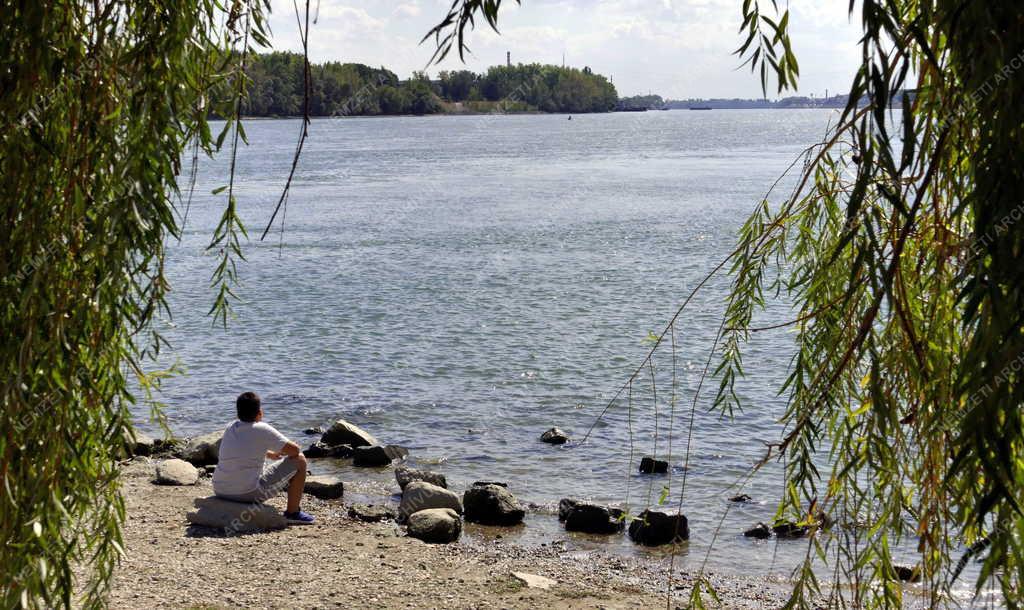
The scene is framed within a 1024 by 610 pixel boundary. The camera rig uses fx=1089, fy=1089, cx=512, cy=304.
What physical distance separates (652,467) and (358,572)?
505 cm

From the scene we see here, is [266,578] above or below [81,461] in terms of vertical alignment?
below

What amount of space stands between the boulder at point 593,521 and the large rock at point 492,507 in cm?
63

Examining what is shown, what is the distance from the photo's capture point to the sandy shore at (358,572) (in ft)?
29.9

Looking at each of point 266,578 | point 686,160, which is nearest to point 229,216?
point 266,578

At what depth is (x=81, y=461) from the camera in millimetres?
4680

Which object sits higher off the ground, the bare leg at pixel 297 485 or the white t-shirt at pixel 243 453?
the white t-shirt at pixel 243 453

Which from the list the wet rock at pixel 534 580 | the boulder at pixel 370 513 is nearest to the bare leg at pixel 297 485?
the boulder at pixel 370 513

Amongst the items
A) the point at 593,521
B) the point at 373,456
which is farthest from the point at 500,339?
the point at 593,521

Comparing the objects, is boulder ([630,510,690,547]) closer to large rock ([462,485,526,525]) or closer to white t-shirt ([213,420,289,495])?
large rock ([462,485,526,525])

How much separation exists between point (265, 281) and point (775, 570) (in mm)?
20053

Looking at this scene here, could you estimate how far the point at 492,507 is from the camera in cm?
1219

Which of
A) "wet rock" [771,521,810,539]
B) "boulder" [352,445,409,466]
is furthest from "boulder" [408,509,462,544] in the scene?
"wet rock" [771,521,810,539]

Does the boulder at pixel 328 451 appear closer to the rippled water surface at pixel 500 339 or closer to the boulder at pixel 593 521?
the rippled water surface at pixel 500 339

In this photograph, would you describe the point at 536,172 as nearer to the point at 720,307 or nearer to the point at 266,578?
A: the point at 720,307
